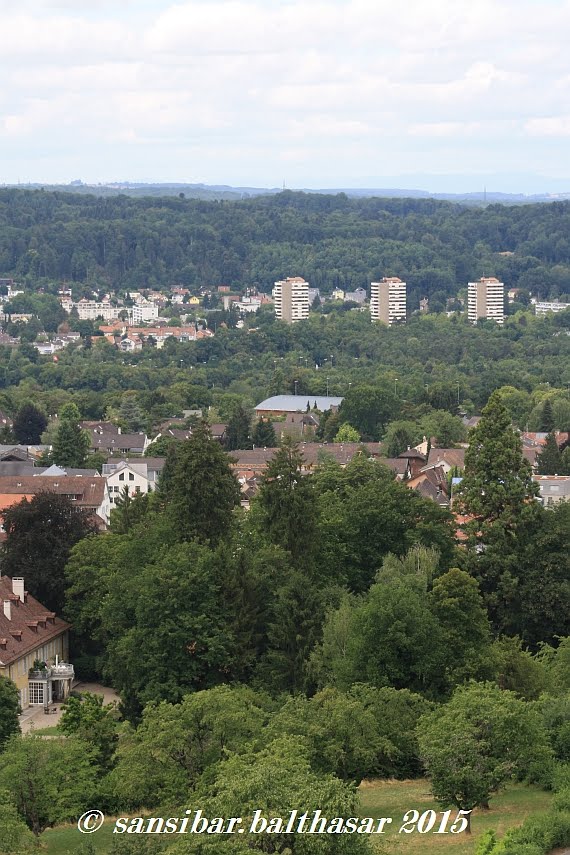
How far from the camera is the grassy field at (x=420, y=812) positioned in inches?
885

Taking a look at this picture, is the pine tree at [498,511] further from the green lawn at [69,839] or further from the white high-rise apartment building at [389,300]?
the white high-rise apartment building at [389,300]

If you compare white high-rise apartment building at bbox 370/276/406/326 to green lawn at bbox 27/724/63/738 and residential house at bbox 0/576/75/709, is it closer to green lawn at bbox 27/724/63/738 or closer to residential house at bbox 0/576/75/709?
residential house at bbox 0/576/75/709

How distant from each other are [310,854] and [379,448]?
61.3 meters

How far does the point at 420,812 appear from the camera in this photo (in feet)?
80.7

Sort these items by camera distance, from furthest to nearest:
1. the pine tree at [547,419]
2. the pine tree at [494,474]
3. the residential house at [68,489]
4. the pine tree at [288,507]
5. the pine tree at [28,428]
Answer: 1. the pine tree at [28,428]
2. the pine tree at [547,419]
3. the residential house at [68,489]
4. the pine tree at [494,474]
5. the pine tree at [288,507]

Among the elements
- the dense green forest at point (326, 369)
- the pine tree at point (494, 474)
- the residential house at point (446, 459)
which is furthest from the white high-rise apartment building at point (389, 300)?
the pine tree at point (494, 474)

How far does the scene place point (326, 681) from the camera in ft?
107

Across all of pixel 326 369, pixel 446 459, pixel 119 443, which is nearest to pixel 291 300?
pixel 326 369

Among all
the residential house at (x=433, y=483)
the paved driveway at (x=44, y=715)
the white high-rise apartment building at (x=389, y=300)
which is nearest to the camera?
the paved driveway at (x=44, y=715)

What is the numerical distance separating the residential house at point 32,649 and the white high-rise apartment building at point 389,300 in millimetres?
146079

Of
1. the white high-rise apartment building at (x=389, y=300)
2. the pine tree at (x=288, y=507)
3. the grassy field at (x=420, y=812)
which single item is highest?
the pine tree at (x=288, y=507)

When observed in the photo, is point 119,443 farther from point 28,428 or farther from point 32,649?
point 32,649

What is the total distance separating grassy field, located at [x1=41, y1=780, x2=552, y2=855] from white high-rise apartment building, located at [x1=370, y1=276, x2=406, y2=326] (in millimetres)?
159360

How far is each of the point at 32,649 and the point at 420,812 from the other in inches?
603
